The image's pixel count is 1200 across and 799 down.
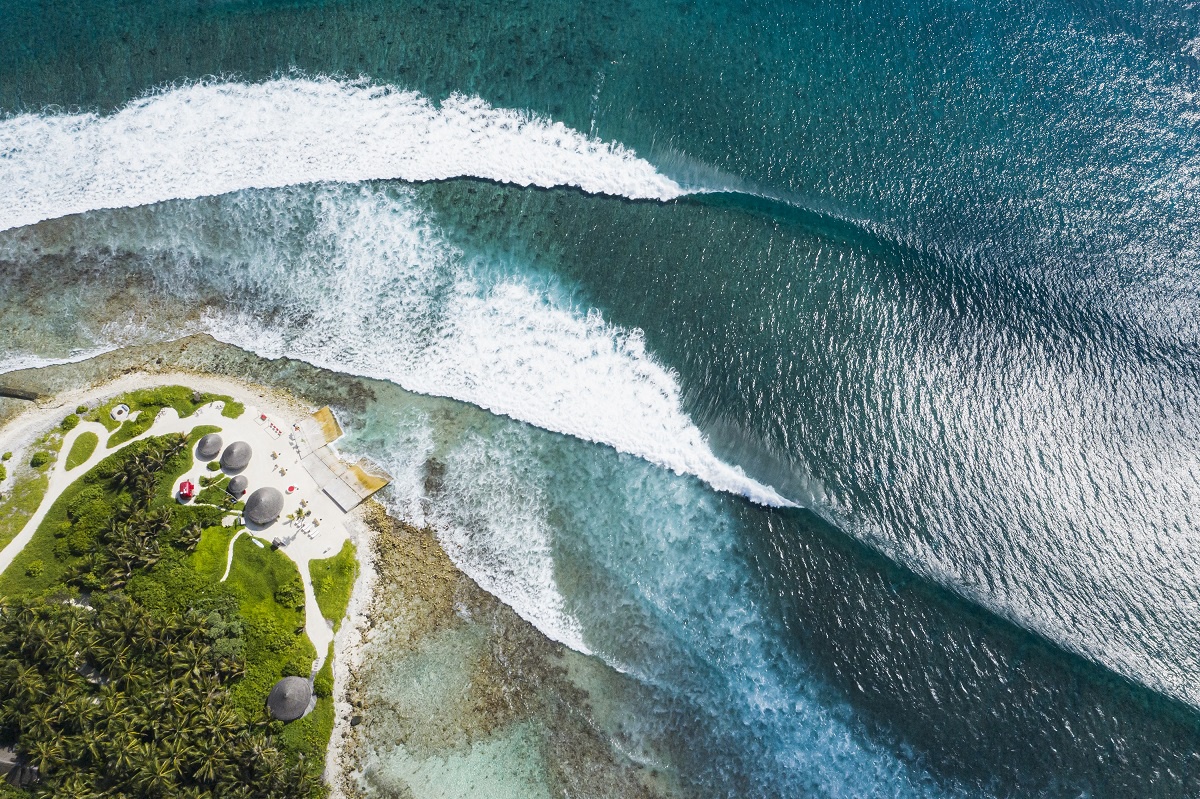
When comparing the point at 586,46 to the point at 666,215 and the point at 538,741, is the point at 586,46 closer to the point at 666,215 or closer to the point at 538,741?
the point at 666,215

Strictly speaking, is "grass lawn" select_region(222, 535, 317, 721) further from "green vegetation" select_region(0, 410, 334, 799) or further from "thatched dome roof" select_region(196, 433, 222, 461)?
"thatched dome roof" select_region(196, 433, 222, 461)

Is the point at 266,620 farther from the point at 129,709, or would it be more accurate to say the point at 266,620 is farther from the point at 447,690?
the point at 447,690

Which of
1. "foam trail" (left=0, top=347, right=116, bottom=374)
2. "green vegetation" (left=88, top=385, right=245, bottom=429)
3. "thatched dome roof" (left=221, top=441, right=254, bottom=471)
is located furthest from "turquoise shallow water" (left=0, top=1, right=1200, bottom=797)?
"thatched dome roof" (left=221, top=441, right=254, bottom=471)

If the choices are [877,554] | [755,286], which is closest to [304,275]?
[755,286]

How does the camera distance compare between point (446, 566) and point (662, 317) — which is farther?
point (662, 317)

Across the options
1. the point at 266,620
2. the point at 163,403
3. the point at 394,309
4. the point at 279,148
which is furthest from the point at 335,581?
the point at 279,148

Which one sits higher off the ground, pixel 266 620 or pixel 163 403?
pixel 163 403
